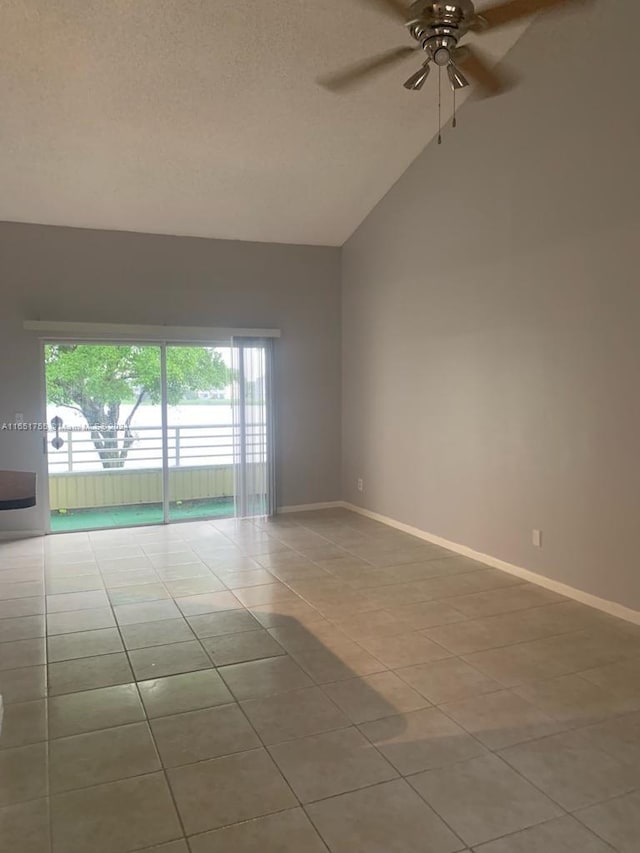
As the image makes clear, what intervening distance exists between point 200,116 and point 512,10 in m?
2.18

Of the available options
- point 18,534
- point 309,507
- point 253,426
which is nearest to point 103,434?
point 18,534

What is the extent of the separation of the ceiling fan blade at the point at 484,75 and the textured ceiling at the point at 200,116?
0.38ft

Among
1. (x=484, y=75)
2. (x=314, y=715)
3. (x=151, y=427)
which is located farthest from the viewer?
(x=151, y=427)

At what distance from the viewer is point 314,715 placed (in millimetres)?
2713

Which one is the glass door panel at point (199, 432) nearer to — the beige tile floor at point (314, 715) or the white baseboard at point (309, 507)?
the white baseboard at point (309, 507)

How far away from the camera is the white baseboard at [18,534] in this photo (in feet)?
19.4

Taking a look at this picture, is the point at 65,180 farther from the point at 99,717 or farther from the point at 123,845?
the point at 123,845

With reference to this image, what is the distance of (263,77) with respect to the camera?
434 cm

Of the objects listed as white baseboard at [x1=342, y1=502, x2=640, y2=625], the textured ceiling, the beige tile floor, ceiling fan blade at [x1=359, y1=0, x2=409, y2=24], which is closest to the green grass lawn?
the beige tile floor

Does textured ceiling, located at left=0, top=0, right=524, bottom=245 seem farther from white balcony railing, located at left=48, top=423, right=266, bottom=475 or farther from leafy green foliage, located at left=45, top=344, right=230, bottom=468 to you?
white balcony railing, located at left=48, top=423, right=266, bottom=475

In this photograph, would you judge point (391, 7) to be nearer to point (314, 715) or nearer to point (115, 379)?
point (314, 715)

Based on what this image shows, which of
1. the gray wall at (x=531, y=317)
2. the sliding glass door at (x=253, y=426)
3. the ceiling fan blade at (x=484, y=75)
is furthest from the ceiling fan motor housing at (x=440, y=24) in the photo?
the sliding glass door at (x=253, y=426)

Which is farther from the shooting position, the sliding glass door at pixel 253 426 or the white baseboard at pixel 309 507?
the white baseboard at pixel 309 507

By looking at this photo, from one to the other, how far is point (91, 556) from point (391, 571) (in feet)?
8.04
